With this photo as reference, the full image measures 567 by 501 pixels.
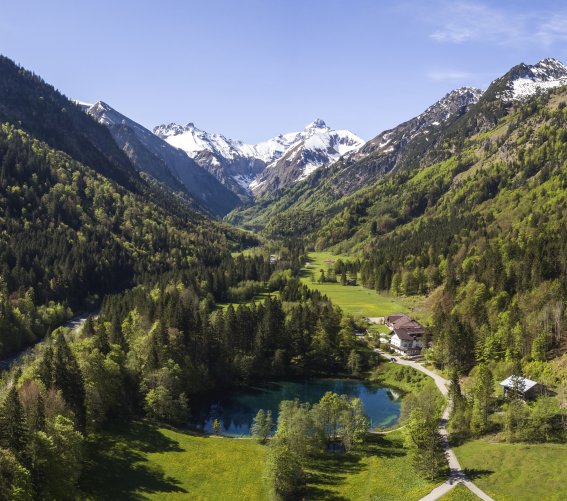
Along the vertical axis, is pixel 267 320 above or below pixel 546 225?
below

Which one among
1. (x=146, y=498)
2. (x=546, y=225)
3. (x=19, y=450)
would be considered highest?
(x=546, y=225)

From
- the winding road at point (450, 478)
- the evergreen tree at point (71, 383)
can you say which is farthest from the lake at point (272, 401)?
the evergreen tree at point (71, 383)

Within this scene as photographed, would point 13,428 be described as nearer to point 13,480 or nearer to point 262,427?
point 13,480

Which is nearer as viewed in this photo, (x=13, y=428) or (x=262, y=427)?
(x=13, y=428)

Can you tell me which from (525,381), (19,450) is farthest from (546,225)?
(19,450)

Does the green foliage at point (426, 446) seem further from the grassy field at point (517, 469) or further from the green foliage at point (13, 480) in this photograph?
the green foliage at point (13, 480)

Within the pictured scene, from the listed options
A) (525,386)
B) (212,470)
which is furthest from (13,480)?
(525,386)

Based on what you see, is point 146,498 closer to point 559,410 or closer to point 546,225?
point 559,410
